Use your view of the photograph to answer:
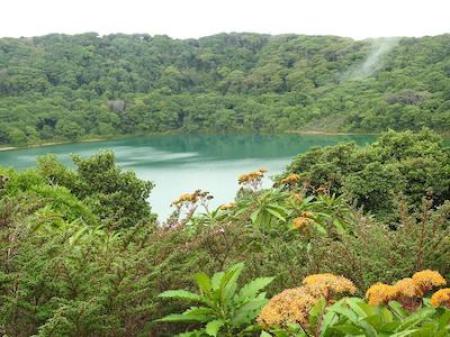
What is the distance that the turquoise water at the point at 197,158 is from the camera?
3503cm

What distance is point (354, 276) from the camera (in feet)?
11.6

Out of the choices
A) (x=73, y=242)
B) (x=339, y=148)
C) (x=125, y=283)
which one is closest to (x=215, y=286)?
(x=125, y=283)

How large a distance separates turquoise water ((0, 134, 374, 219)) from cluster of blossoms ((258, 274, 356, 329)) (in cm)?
2270

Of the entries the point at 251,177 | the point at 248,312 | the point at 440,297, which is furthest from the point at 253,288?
the point at 251,177

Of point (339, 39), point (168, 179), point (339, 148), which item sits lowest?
point (168, 179)

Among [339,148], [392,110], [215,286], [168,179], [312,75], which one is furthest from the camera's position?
[312,75]

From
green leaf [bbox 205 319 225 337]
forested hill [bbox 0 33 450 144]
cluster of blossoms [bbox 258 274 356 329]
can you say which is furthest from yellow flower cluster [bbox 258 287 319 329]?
forested hill [bbox 0 33 450 144]

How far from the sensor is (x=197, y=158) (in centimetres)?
5412

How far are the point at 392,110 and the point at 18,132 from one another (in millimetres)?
46304

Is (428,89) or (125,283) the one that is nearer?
(125,283)

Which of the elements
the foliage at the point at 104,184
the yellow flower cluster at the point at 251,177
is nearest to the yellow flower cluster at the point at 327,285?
the yellow flower cluster at the point at 251,177

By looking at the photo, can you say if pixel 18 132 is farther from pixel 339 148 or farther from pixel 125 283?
pixel 125 283

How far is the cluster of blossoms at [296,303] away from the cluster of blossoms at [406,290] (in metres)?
0.13

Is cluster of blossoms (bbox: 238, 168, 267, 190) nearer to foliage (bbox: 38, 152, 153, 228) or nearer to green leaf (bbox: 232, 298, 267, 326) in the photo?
green leaf (bbox: 232, 298, 267, 326)
